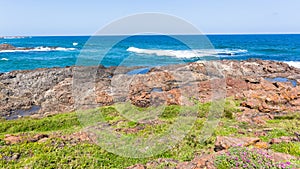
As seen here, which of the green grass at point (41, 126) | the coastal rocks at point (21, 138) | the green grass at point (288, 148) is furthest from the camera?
the green grass at point (41, 126)

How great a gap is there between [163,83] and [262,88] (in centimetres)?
824

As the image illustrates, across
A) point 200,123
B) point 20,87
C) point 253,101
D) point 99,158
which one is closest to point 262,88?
point 253,101

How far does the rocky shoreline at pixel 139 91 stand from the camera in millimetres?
15906

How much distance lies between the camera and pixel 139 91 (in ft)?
68.9

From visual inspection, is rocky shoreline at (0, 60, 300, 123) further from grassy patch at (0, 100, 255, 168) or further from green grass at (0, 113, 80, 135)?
green grass at (0, 113, 80, 135)

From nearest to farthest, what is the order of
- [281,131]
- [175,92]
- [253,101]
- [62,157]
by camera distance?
[62,157], [281,131], [253,101], [175,92]

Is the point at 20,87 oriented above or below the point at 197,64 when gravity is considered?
below

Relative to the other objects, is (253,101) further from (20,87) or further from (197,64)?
(20,87)

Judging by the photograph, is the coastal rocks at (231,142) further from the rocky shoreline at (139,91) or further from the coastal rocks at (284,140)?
the rocky shoreline at (139,91)

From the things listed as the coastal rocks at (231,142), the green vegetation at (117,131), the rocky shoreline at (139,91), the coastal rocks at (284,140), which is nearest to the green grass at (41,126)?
the green vegetation at (117,131)

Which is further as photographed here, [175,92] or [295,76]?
[295,76]

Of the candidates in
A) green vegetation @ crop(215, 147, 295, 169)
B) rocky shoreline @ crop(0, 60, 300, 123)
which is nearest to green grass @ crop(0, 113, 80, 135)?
rocky shoreline @ crop(0, 60, 300, 123)

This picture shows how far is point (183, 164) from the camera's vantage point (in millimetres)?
7605

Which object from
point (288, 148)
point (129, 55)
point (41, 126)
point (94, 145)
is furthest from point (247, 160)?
point (129, 55)
